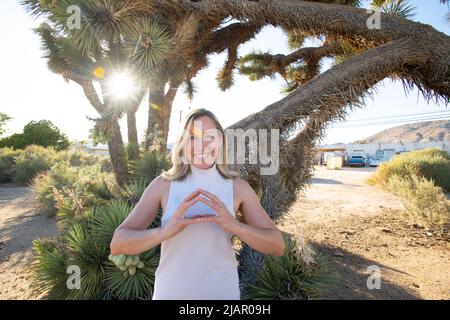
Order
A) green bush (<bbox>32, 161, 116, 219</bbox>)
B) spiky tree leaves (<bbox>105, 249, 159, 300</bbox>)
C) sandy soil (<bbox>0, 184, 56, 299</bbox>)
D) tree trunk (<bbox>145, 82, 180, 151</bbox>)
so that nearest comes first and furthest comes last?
spiky tree leaves (<bbox>105, 249, 159, 300</bbox>) → sandy soil (<bbox>0, 184, 56, 299</bbox>) → green bush (<bbox>32, 161, 116, 219</bbox>) → tree trunk (<bbox>145, 82, 180, 151</bbox>)

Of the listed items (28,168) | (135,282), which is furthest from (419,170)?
(28,168)

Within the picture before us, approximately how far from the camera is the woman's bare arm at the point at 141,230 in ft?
3.94

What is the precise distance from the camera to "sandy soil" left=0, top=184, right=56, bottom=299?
3.74 meters

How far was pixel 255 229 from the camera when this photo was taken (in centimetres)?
124

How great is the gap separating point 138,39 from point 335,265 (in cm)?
544

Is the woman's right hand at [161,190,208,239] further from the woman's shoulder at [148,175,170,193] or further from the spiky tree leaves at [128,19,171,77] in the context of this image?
the spiky tree leaves at [128,19,171,77]

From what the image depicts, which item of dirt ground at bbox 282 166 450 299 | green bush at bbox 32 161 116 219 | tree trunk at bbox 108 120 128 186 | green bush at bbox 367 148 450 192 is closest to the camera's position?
dirt ground at bbox 282 166 450 299

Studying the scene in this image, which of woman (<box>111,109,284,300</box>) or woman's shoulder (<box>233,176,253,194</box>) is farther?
woman's shoulder (<box>233,176,253,194</box>)

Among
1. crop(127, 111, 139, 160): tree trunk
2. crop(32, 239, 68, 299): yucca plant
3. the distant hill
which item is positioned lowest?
crop(32, 239, 68, 299): yucca plant

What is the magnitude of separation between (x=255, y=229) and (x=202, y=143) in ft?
1.60

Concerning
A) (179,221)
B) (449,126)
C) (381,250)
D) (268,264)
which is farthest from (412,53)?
(449,126)

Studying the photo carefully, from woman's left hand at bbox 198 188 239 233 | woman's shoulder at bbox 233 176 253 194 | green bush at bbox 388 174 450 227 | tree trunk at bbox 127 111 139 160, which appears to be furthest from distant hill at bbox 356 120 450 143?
Answer: woman's left hand at bbox 198 188 239 233

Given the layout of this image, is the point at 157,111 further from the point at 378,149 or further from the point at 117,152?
the point at 378,149

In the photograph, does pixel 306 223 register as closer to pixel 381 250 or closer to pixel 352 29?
pixel 381 250
